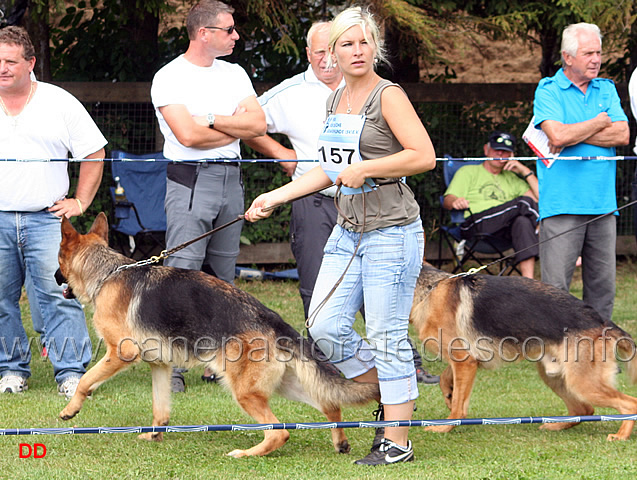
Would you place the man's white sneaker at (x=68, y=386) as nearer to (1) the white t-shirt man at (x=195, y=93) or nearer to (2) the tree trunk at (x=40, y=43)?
(1) the white t-shirt man at (x=195, y=93)

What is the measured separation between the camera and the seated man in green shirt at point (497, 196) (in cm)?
853

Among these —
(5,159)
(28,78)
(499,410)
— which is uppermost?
(28,78)

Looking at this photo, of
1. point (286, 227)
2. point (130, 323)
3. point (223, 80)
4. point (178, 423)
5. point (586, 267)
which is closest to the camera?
point (130, 323)

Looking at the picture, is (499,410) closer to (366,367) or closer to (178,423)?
(366,367)

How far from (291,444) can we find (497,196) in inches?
195

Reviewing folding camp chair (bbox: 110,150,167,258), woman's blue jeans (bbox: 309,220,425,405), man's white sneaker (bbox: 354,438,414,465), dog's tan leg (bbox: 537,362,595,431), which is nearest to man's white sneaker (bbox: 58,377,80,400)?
woman's blue jeans (bbox: 309,220,425,405)

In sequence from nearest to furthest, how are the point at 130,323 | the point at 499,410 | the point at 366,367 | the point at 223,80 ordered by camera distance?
the point at 366,367 → the point at 130,323 → the point at 499,410 → the point at 223,80

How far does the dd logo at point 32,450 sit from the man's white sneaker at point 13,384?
1.34 metres

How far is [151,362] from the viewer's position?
14.7ft

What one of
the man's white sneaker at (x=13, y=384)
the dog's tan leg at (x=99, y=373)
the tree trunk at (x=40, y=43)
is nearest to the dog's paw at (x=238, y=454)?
the dog's tan leg at (x=99, y=373)

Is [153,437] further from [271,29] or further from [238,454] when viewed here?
[271,29]

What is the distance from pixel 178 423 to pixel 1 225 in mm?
1757

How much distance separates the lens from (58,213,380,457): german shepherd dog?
165 inches

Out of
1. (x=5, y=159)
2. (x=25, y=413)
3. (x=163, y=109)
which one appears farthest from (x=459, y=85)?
(x=25, y=413)
